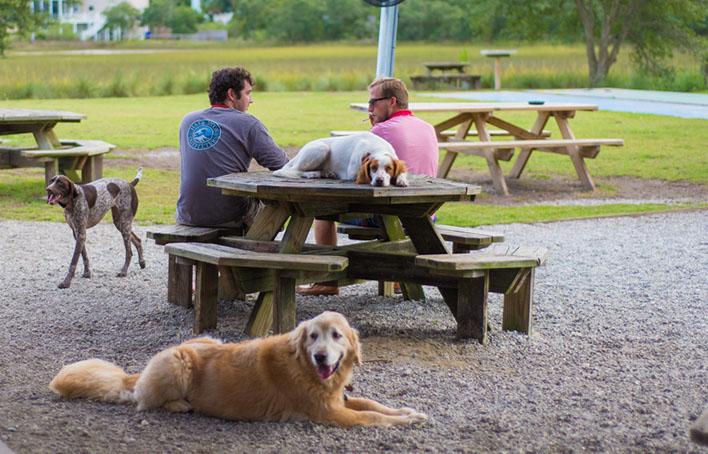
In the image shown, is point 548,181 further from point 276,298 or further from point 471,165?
point 276,298

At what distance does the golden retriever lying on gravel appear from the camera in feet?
14.8

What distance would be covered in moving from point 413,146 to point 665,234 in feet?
13.2

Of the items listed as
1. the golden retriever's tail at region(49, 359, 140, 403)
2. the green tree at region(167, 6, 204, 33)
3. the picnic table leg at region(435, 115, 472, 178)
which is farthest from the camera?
the green tree at region(167, 6, 204, 33)

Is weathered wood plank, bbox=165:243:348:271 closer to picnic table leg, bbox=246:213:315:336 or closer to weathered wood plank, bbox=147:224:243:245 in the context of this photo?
picnic table leg, bbox=246:213:315:336

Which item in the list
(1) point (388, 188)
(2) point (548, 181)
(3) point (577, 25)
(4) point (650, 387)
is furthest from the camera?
(3) point (577, 25)

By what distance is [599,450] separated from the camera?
445cm

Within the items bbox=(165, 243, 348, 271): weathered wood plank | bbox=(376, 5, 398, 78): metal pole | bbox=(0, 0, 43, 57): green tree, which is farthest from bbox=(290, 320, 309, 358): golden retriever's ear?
bbox=(0, 0, 43, 57): green tree

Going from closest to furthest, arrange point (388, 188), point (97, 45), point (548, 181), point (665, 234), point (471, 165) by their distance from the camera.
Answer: point (388, 188)
point (665, 234)
point (548, 181)
point (471, 165)
point (97, 45)

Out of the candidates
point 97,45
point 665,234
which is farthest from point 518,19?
point 97,45

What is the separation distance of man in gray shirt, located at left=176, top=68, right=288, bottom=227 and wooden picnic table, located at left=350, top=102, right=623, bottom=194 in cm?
548

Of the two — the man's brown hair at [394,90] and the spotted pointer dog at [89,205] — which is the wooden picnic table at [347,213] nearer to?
the man's brown hair at [394,90]

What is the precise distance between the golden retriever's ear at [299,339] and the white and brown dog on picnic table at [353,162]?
55.6 inches

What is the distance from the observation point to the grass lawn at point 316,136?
1158 centimetres

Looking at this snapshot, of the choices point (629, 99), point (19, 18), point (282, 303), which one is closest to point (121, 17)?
point (19, 18)
